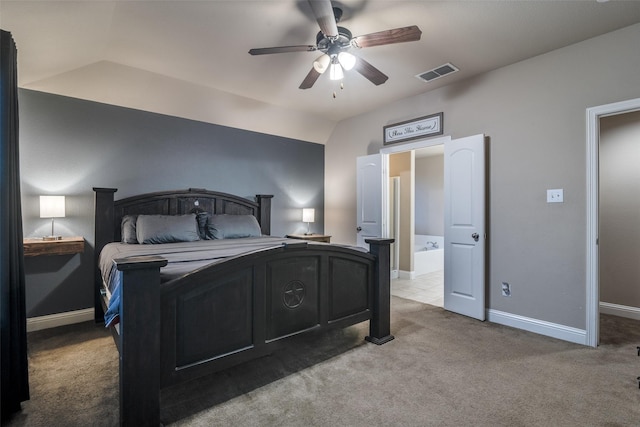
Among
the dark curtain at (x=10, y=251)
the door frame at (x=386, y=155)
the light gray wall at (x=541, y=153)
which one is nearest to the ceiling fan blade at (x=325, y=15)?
the dark curtain at (x=10, y=251)

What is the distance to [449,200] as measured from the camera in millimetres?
3516

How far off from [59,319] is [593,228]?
516cm

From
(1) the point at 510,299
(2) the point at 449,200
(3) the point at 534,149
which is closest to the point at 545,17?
(3) the point at 534,149

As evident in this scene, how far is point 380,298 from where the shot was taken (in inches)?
104

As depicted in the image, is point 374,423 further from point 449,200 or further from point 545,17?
point 545,17

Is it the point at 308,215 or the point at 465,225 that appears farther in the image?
the point at 308,215

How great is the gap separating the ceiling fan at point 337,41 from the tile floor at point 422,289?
285cm

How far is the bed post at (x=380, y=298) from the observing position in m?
2.64

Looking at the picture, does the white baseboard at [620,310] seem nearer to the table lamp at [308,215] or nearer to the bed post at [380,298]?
the bed post at [380,298]

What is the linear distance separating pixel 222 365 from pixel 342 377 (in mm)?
813

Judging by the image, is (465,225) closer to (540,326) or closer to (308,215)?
(540,326)

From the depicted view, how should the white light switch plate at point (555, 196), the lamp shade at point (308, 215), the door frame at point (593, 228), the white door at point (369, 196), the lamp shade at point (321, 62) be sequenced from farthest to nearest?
the lamp shade at point (308, 215)
the white door at point (369, 196)
the white light switch plate at point (555, 196)
the door frame at point (593, 228)
the lamp shade at point (321, 62)

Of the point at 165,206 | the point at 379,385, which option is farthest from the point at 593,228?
the point at 165,206

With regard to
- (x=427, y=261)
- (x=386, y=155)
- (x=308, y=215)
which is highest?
(x=386, y=155)
